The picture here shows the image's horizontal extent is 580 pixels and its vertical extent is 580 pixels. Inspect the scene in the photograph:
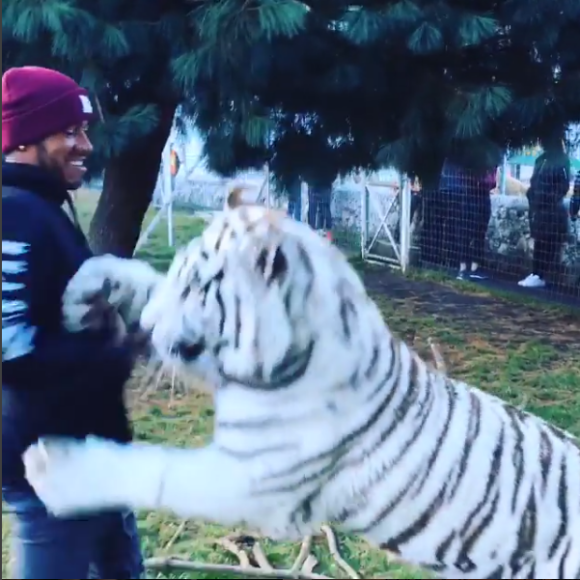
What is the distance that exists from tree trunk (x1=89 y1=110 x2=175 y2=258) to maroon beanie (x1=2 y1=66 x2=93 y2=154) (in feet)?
0.99

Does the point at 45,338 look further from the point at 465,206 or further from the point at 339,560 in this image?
the point at 465,206

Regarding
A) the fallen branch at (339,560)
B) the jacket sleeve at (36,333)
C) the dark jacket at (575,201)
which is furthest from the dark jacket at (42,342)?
the dark jacket at (575,201)

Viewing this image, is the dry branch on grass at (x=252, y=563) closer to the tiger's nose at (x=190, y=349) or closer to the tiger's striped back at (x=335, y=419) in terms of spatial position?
the tiger's striped back at (x=335, y=419)

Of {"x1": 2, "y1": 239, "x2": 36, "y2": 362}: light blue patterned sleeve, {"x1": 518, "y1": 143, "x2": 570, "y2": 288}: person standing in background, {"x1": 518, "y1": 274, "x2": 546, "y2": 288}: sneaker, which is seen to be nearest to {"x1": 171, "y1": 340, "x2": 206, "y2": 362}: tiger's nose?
{"x1": 2, "y1": 239, "x2": 36, "y2": 362}: light blue patterned sleeve

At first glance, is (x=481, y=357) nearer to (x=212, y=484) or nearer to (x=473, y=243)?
(x=473, y=243)

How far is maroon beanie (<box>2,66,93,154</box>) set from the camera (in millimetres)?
1384

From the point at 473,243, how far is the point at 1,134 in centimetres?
149

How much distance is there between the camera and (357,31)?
1.85m

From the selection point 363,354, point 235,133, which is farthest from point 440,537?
point 235,133

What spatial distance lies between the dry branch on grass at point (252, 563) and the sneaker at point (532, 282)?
1.45m

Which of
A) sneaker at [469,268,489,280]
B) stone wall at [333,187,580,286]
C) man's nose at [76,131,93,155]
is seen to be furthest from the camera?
sneaker at [469,268,489,280]

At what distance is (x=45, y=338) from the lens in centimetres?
139

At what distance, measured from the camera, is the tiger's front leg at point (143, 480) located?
135 centimetres

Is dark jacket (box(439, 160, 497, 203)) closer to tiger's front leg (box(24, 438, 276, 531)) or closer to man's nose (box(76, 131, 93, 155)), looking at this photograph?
man's nose (box(76, 131, 93, 155))
